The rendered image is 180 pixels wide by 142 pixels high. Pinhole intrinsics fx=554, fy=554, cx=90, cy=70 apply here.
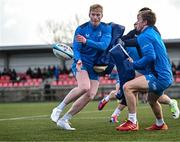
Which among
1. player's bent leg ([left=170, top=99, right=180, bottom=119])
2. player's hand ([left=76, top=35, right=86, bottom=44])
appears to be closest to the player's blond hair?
player's hand ([left=76, top=35, right=86, bottom=44])

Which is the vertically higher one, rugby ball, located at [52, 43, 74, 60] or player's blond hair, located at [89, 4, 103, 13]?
player's blond hair, located at [89, 4, 103, 13]

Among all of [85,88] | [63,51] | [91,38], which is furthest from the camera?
[63,51]

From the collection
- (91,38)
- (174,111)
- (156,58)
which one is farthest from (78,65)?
(174,111)

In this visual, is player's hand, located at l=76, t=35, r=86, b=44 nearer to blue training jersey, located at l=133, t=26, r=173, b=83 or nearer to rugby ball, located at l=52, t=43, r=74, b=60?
rugby ball, located at l=52, t=43, r=74, b=60

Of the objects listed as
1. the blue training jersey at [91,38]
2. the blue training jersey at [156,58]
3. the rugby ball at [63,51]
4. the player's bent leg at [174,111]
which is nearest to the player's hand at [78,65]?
the blue training jersey at [91,38]

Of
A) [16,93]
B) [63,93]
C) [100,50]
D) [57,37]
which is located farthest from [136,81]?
[57,37]

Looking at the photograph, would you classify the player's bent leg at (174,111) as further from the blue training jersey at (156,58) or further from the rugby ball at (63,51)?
the rugby ball at (63,51)

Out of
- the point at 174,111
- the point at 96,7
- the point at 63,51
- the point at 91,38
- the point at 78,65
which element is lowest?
the point at 174,111

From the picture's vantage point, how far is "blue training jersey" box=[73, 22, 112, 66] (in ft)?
33.5

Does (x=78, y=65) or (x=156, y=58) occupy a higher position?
(x=156, y=58)

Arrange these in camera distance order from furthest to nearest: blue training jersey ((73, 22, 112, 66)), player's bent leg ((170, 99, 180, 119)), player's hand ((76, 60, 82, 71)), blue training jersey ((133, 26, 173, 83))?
player's bent leg ((170, 99, 180, 119))
blue training jersey ((73, 22, 112, 66))
player's hand ((76, 60, 82, 71))
blue training jersey ((133, 26, 173, 83))

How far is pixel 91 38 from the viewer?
33.9ft

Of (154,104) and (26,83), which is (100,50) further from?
(26,83)

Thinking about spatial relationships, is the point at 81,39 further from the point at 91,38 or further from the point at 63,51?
the point at 63,51
